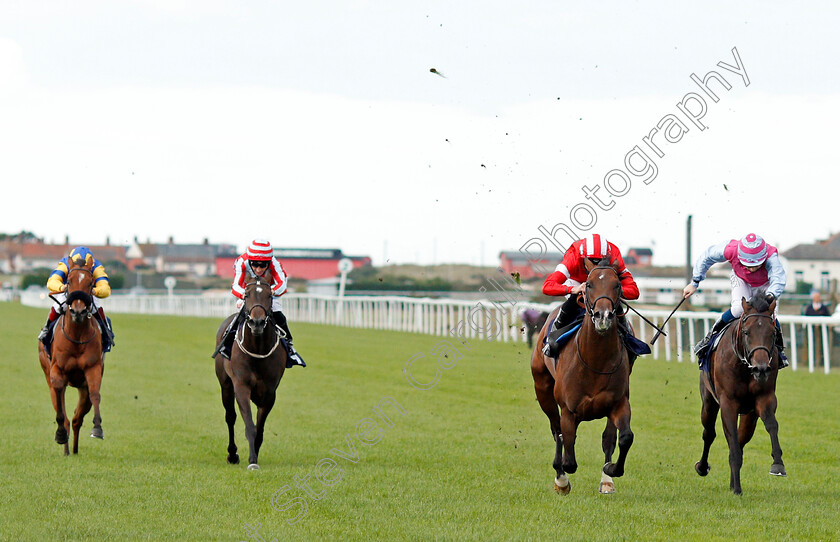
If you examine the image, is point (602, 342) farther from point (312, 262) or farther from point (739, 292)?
point (312, 262)

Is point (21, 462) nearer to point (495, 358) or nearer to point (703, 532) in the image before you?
point (703, 532)

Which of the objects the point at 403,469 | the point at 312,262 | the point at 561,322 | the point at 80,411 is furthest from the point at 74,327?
the point at 312,262

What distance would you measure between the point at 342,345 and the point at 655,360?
7497mm

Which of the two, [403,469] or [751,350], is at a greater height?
[751,350]

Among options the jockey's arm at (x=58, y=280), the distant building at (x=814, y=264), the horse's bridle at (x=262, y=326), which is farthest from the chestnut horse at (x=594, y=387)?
the distant building at (x=814, y=264)

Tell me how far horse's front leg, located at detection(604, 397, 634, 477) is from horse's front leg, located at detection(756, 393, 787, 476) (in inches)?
41.5

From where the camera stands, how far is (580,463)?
9148 mm

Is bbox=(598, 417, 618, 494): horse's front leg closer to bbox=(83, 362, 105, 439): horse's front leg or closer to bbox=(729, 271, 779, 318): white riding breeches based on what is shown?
Result: bbox=(729, 271, 779, 318): white riding breeches

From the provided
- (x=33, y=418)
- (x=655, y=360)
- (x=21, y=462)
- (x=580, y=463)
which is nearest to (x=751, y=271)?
(x=580, y=463)

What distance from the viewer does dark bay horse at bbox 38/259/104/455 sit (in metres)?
9.52

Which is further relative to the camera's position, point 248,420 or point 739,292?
point 248,420

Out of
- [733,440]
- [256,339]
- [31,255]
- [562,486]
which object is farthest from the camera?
[31,255]

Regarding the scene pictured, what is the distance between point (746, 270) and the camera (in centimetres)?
814

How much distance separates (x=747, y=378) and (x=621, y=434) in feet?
4.19
